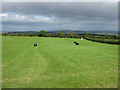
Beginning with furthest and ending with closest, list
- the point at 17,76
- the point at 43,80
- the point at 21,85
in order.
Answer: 1. the point at 17,76
2. the point at 43,80
3. the point at 21,85

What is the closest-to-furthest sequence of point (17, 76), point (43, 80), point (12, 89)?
1. point (12, 89)
2. point (43, 80)
3. point (17, 76)

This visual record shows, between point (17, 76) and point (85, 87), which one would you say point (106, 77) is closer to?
point (85, 87)

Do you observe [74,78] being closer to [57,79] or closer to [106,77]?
[57,79]

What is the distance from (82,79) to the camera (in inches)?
334

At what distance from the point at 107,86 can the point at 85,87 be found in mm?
1569

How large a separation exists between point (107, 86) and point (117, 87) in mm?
638

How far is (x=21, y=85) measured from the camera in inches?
302

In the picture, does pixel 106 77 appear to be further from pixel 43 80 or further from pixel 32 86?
pixel 32 86

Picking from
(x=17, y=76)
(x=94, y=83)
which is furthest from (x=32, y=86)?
(x=94, y=83)

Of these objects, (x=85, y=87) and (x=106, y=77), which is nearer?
(x=85, y=87)

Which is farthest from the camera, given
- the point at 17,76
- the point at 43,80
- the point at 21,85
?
the point at 17,76

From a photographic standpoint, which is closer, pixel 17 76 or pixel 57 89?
pixel 57 89

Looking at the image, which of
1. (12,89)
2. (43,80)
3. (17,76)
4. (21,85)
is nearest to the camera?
(12,89)

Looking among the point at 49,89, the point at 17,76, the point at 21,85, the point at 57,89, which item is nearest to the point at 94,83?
the point at 57,89
